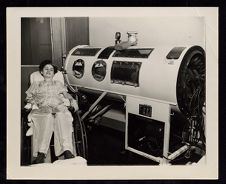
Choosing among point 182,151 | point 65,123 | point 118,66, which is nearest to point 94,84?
point 118,66

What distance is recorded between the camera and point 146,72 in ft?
4.35

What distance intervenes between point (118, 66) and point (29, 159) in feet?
1.89

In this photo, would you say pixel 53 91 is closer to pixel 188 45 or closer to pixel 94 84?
pixel 94 84

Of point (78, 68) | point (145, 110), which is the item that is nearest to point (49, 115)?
point (78, 68)

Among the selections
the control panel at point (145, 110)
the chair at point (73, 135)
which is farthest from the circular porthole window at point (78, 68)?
the control panel at point (145, 110)

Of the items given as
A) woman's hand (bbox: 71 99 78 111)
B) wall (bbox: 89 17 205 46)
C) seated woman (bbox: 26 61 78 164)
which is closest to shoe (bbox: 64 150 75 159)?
seated woman (bbox: 26 61 78 164)

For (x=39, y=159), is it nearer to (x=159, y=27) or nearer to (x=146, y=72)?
(x=146, y=72)

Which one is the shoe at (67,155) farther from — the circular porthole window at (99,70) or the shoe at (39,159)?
the circular porthole window at (99,70)

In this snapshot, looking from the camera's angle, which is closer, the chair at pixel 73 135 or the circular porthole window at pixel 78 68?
the chair at pixel 73 135

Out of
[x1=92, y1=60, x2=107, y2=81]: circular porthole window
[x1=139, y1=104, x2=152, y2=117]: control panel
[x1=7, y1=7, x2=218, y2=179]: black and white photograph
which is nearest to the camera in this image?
[x1=7, y1=7, x2=218, y2=179]: black and white photograph

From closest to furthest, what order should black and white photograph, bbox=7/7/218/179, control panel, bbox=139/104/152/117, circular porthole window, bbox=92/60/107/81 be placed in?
black and white photograph, bbox=7/7/218/179, control panel, bbox=139/104/152/117, circular porthole window, bbox=92/60/107/81

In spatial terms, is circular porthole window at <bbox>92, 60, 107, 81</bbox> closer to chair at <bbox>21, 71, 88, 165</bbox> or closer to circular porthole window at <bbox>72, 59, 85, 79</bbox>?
circular porthole window at <bbox>72, 59, 85, 79</bbox>

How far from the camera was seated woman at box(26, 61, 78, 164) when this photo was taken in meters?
1.29

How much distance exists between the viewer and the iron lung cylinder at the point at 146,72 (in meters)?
1.26
